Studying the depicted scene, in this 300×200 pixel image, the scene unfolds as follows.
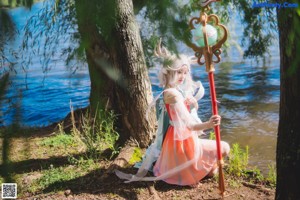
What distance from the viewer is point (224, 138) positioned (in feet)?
19.0

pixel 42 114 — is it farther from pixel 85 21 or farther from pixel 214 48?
pixel 85 21

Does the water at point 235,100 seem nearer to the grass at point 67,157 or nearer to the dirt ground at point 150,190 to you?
the grass at point 67,157

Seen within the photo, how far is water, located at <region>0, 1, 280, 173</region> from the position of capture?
5618mm

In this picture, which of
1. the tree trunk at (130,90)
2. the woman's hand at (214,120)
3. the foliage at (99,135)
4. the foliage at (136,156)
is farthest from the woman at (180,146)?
the foliage at (99,135)

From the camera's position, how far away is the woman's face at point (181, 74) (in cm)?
354

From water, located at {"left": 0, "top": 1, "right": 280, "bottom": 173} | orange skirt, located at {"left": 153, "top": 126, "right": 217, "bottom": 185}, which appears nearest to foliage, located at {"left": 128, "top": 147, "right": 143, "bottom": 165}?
orange skirt, located at {"left": 153, "top": 126, "right": 217, "bottom": 185}

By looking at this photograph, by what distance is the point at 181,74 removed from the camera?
358 cm

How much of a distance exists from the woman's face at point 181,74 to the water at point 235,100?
0.83 meters

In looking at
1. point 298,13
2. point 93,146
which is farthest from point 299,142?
point 93,146

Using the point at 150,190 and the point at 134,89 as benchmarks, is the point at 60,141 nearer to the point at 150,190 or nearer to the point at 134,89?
the point at 134,89

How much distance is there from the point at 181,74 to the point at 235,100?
4501 millimetres

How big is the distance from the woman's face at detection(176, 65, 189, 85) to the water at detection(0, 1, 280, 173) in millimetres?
832

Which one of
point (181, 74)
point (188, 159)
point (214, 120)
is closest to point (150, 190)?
point (188, 159)

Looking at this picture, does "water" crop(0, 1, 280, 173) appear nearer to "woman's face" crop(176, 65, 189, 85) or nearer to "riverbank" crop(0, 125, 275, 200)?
"riverbank" crop(0, 125, 275, 200)
